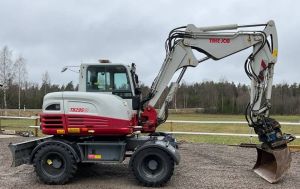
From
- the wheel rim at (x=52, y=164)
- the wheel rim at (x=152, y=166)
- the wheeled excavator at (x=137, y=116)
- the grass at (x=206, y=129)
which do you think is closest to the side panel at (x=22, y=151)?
the wheeled excavator at (x=137, y=116)

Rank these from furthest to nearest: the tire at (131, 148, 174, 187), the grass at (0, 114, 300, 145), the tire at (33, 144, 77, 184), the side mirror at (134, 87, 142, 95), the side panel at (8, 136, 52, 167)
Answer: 1. the grass at (0, 114, 300, 145)
2. the side mirror at (134, 87, 142, 95)
3. the side panel at (8, 136, 52, 167)
4. the tire at (33, 144, 77, 184)
5. the tire at (131, 148, 174, 187)

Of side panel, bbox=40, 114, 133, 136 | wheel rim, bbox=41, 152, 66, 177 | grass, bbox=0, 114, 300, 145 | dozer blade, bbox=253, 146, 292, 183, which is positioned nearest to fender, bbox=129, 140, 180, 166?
side panel, bbox=40, 114, 133, 136

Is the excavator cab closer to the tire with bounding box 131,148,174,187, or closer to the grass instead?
the tire with bounding box 131,148,174,187

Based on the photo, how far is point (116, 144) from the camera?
10117 millimetres

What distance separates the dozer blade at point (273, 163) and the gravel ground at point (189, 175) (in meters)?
0.17

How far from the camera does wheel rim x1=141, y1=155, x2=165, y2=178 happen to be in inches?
383

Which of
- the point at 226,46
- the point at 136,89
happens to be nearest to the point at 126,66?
the point at 136,89

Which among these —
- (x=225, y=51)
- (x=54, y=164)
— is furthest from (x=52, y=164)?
(x=225, y=51)

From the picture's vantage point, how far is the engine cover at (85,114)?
391 inches

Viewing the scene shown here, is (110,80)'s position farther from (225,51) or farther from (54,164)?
(225,51)

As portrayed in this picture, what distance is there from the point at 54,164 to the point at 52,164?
5 centimetres

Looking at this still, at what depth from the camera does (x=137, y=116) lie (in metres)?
11.1

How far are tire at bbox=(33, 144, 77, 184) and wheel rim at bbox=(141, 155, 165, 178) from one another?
1.56 m

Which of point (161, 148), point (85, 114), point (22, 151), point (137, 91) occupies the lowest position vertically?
point (22, 151)
